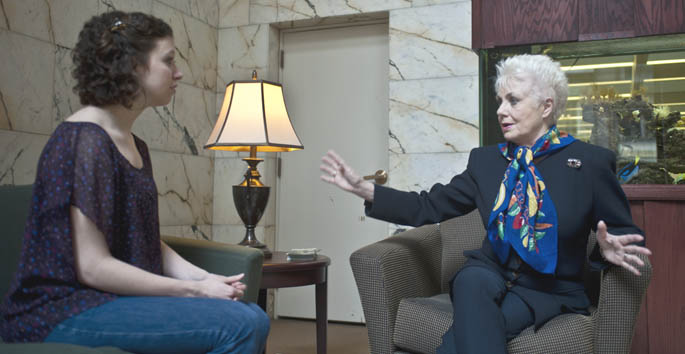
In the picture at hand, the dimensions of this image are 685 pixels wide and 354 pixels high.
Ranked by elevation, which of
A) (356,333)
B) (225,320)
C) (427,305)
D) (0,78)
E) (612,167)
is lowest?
(356,333)

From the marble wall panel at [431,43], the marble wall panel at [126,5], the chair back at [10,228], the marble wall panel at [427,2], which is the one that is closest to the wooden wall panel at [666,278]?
the marble wall panel at [431,43]

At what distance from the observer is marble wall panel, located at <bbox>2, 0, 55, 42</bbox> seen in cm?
259

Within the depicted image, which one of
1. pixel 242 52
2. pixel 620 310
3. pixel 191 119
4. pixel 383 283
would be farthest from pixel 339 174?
pixel 242 52

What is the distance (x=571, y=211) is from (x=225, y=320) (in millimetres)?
1198

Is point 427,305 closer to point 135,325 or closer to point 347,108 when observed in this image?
point 135,325

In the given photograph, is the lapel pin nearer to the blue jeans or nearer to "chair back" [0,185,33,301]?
the blue jeans

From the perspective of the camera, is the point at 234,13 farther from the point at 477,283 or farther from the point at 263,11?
the point at 477,283

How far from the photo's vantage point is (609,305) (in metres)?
1.65

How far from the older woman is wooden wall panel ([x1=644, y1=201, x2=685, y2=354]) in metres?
0.92

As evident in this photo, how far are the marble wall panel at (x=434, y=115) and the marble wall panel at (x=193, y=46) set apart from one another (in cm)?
136

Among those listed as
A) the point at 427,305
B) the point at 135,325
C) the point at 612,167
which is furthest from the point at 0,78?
the point at 612,167

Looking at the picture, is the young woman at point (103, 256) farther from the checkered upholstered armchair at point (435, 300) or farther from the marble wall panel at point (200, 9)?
the marble wall panel at point (200, 9)

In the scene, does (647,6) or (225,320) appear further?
(647,6)

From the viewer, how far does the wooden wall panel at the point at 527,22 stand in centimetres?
304
